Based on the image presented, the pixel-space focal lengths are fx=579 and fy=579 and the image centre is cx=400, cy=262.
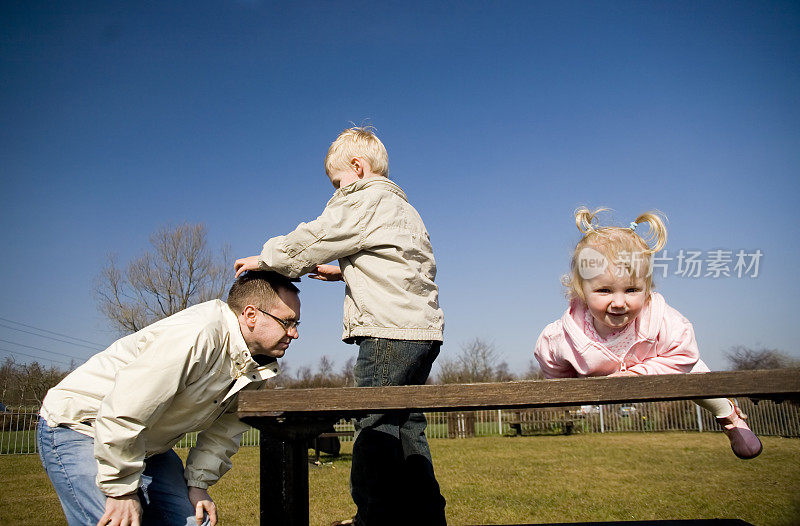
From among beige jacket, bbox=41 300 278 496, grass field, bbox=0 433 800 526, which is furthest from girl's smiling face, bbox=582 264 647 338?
grass field, bbox=0 433 800 526

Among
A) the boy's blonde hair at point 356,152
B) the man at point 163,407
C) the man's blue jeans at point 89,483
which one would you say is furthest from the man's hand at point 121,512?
the boy's blonde hair at point 356,152

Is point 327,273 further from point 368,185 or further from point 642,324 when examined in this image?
point 642,324

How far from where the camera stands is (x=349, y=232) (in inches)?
99.9

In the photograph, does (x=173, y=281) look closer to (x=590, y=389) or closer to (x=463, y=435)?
(x=463, y=435)

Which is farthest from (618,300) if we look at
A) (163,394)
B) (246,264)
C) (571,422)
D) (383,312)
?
(571,422)

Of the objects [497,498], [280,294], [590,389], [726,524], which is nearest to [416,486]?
[280,294]

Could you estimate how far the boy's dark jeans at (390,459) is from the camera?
233 centimetres

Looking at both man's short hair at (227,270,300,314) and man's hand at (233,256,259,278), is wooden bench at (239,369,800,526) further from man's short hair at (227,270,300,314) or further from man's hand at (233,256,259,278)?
man's hand at (233,256,259,278)

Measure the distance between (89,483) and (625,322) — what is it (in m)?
2.34

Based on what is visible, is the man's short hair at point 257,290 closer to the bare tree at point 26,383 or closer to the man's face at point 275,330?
the man's face at point 275,330

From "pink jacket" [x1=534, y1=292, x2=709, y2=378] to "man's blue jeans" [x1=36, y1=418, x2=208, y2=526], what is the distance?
184 centimetres

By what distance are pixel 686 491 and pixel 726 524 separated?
5.31 meters

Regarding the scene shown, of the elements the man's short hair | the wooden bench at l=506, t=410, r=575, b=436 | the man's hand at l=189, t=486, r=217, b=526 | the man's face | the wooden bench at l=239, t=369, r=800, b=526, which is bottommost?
the wooden bench at l=506, t=410, r=575, b=436

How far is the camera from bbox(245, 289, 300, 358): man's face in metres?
2.39
